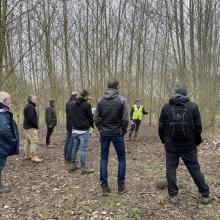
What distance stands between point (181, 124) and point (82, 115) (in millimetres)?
2650

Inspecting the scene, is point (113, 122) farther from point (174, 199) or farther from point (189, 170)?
point (174, 199)

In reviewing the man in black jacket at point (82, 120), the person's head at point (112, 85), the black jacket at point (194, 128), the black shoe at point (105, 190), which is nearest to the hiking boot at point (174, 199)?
the black jacket at point (194, 128)

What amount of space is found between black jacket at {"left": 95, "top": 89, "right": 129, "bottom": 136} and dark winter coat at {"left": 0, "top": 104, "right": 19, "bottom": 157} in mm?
1870

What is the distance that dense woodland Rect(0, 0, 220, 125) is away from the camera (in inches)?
604

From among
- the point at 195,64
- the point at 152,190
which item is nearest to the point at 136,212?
the point at 152,190

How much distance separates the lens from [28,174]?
805cm

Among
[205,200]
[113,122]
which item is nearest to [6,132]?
[113,122]

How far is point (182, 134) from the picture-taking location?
18.3 feet

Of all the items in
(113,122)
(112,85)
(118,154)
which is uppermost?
(112,85)

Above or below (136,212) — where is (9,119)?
above

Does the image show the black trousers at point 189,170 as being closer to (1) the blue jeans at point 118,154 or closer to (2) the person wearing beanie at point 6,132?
(1) the blue jeans at point 118,154

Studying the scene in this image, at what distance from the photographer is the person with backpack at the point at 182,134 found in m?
5.60

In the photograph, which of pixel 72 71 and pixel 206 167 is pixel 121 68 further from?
pixel 206 167

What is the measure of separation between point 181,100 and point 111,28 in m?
14.5
